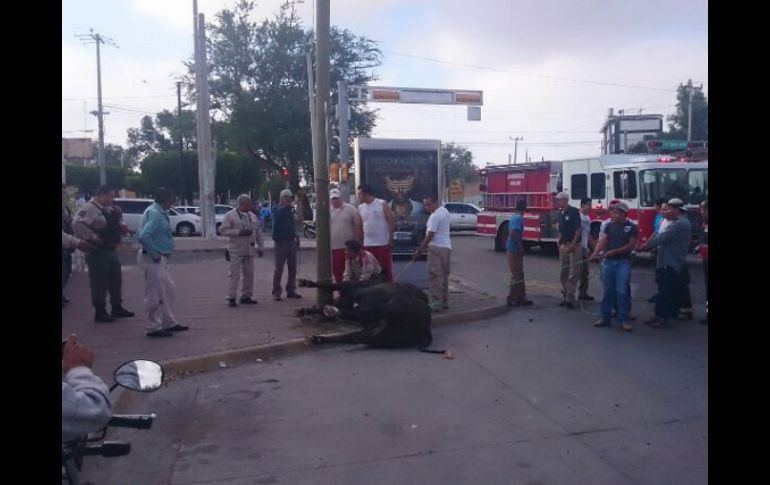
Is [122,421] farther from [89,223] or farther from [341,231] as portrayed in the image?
[341,231]

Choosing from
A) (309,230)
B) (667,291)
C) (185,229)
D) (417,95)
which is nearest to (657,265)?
(667,291)

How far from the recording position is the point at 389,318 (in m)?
8.70

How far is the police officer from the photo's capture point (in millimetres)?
9664

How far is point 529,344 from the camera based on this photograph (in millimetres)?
9141

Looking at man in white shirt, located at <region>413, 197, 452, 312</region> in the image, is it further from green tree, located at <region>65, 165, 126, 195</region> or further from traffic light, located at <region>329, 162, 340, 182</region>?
green tree, located at <region>65, 165, 126, 195</region>

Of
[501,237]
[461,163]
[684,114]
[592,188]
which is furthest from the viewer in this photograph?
[461,163]

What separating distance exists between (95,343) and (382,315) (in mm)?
3389

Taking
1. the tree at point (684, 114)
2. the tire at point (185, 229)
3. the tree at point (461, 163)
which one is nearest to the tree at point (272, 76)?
the tire at point (185, 229)

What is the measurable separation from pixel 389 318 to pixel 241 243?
3.76 m

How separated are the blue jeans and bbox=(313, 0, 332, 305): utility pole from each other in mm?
3852

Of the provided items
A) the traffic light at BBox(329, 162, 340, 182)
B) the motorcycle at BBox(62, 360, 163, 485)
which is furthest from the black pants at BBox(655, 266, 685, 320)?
the traffic light at BBox(329, 162, 340, 182)

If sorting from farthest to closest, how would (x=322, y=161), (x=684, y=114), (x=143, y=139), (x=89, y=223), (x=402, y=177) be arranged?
(x=143, y=139) → (x=684, y=114) → (x=402, y=177) → (x=322, y=161) → (x=89, y=223)
